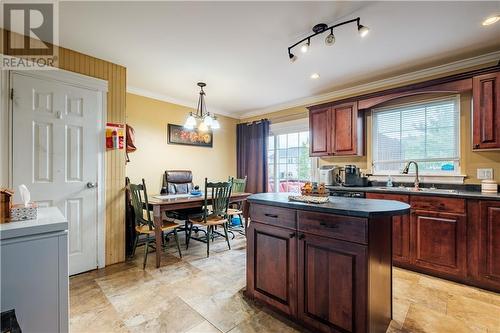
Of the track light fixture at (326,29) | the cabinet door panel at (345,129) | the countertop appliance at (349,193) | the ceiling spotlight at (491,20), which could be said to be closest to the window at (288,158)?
the cabinet door panel at (345,129)

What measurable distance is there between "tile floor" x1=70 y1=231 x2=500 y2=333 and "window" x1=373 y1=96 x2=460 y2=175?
56.8 inches

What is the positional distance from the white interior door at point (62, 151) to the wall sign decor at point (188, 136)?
168 cm

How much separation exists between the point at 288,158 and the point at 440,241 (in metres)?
2.81

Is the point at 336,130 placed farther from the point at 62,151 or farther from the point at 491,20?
the point at 62,151

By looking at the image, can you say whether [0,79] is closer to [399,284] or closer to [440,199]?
[399,284]

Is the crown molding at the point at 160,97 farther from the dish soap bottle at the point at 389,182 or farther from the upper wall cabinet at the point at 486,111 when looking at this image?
the upper wall cabinet at the point at 486,111

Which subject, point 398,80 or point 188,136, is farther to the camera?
point 188,136

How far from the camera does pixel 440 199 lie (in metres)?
2.47

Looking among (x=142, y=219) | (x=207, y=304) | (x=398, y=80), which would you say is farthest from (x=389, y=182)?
(x=142, y=219)

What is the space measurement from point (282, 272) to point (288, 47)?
226 cm

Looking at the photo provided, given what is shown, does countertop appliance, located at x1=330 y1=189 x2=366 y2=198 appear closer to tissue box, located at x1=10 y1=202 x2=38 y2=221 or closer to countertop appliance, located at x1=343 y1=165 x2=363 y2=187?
countertop appliance, located at x1=343 y1=165 x2=363 y2=187

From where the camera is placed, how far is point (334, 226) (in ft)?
4.89

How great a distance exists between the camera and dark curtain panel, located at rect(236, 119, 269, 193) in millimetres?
4902

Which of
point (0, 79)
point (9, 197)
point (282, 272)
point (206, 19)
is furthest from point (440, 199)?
point (0, 79)
